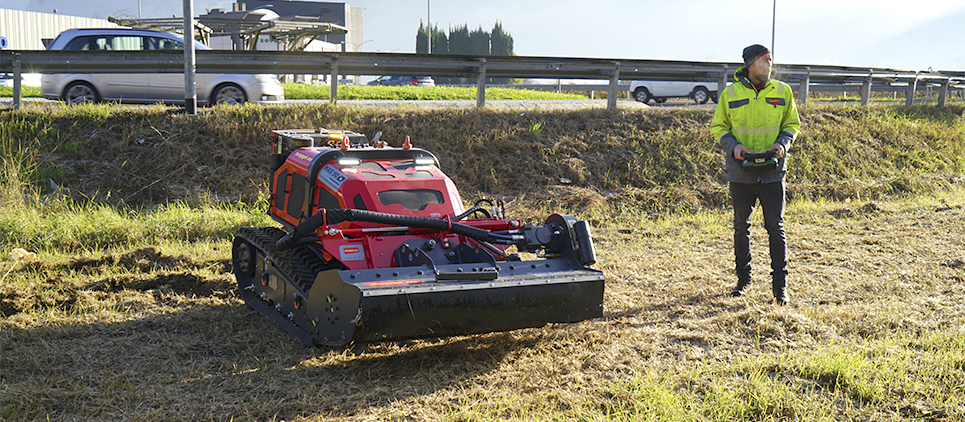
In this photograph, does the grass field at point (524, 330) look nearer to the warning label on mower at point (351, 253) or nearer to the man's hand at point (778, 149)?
the warning label on mower at point (351, 253)

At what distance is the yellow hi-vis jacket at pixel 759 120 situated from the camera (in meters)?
5.68

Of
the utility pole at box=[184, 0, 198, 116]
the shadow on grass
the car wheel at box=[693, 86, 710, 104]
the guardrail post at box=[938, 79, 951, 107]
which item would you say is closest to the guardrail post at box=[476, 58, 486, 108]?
the utility pole at box=[184, 0, 198, 116]

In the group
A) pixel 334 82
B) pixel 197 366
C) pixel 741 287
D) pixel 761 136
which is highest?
pixel 334 82

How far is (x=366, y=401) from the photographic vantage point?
390 cm

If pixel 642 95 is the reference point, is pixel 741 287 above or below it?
below

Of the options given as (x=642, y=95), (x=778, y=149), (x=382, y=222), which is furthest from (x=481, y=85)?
(x=642, y=95)

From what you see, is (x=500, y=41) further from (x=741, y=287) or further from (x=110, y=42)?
(x=741, y=287)

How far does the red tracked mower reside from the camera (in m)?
4.00

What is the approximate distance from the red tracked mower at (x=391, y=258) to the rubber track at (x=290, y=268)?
0.01 m

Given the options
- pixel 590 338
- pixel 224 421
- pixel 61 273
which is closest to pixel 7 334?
pixel 61 273

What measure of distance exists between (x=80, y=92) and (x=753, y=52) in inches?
433

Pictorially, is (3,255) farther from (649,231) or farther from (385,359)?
(649,231)

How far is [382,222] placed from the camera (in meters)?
4.50

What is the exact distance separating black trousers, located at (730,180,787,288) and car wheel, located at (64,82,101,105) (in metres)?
10.6
